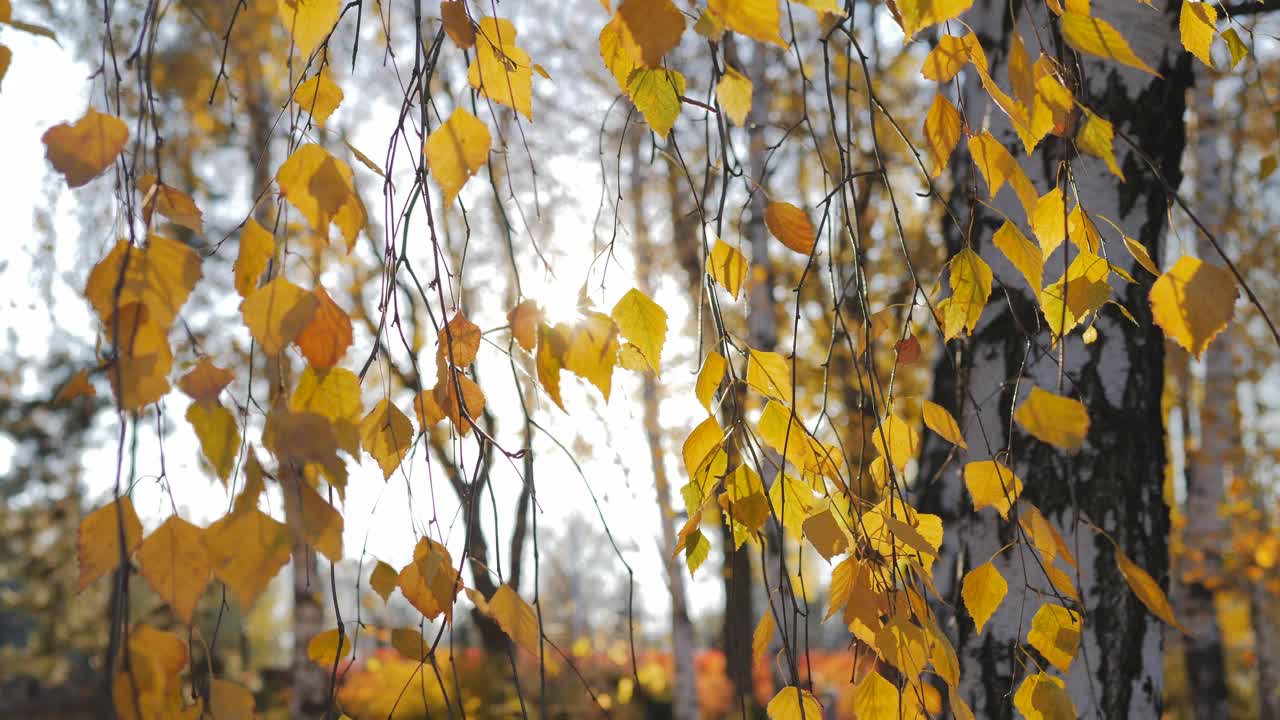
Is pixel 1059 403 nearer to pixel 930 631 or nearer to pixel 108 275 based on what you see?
pixel 930 631

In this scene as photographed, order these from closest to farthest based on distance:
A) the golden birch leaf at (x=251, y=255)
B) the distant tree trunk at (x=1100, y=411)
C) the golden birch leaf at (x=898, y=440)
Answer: the golden birch leaf at (x=251, y=255), the golden birch leaf at (x=898, y=440), the distant tree trunk at (x=1100, y=411)

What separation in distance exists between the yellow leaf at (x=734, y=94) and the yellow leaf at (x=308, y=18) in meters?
0.35

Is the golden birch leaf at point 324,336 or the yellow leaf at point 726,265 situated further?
the yellow leaf at point 726,265

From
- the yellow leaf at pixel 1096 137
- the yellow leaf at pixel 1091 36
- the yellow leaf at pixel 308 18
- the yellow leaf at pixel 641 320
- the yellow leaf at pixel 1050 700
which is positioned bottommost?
the yellow leaf at pixel 1050 700

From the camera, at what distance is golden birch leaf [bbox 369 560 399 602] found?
75cm

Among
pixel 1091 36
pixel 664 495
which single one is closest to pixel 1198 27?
pixel 1091 36

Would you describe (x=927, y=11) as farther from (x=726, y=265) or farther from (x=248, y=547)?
(x=248, y=547)

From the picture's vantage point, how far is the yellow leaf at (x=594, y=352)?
2.17 ft

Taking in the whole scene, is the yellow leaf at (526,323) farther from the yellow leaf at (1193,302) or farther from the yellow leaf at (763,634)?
the yellow leaf at (1193,302)

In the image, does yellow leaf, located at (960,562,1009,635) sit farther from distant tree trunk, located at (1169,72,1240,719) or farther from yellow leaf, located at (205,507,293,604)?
distant tree trunk, located at (1169,72,1240,719)

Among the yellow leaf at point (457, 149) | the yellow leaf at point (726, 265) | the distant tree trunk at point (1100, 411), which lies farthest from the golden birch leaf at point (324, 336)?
the distant tree trunk at point (1100, 411)

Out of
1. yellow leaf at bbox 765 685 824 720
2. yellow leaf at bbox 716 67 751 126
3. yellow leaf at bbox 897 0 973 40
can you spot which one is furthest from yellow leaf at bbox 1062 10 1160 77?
yellow leaf at bbox 765 685 824 720

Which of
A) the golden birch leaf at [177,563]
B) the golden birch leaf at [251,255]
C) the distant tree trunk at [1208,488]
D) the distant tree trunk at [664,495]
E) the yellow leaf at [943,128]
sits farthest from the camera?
the distant tree trunk at [1208,488]

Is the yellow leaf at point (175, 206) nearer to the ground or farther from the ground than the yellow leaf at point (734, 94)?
nearer to the ground
